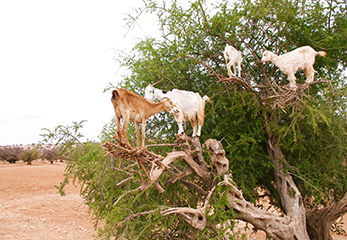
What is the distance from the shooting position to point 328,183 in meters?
6.15

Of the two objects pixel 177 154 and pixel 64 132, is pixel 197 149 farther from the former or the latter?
pixel 64 132

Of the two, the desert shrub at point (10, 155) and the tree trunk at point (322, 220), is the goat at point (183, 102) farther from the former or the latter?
the desert shrub at point (10, 155)

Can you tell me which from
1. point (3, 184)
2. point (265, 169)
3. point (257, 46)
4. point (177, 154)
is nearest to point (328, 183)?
point (265, 169)

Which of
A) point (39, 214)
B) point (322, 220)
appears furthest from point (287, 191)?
point (39, 214)

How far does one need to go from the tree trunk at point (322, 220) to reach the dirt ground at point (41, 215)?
58.0 inches

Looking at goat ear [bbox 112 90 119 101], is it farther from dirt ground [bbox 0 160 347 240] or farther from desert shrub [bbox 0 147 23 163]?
desert shrub [bbox 0 147 23 163]

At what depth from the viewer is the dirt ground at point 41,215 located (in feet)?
32.3

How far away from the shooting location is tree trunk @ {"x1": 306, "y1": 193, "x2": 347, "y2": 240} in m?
6.01

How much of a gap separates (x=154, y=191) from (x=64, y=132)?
2.09 m

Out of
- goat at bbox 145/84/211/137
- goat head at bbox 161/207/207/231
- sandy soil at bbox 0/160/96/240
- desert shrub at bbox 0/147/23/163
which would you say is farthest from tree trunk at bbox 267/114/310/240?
desert shrub at bbox 0/147/23/163

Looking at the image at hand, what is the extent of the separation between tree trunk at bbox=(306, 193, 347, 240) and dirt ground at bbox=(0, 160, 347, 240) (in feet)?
4.83

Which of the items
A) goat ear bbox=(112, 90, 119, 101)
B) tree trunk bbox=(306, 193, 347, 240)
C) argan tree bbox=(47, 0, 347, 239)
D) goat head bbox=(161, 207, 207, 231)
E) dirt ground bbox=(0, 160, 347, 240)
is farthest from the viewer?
dirt ground bbox=(0, 160, 347, 240)

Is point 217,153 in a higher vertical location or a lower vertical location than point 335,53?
lower

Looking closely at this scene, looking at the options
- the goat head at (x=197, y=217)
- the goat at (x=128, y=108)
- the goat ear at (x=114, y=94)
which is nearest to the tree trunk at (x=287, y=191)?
the goat head at (x=197, y=217)
